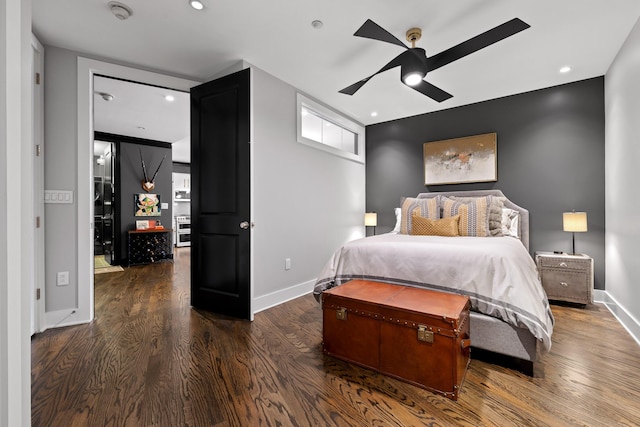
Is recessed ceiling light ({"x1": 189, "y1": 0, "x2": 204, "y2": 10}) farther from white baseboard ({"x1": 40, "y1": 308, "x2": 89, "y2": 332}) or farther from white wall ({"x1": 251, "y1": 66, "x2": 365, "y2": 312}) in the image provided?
white baseboard ({"x1": 40, "y1": 308, "x2": 89, "y2": 332})

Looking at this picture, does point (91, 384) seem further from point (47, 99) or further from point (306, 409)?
point (47, 99)

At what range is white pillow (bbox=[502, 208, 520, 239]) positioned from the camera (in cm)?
348

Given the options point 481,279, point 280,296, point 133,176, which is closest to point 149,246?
point 133,176

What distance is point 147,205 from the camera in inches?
233

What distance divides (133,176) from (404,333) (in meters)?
6.01

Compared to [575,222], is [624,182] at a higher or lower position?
higher

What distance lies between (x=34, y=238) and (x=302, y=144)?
268cm

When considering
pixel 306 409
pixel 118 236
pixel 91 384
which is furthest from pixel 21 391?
pixel 118 236

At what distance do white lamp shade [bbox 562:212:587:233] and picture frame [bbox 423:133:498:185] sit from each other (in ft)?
3.07

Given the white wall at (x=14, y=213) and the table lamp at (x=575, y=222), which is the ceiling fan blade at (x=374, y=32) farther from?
the table lamp at (x=575, y=222)

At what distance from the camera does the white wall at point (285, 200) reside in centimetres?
300

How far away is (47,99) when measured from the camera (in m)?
2.57

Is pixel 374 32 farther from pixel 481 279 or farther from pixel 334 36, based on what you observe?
pixel 481 279

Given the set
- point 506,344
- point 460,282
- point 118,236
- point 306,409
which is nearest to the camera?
point 306,409
